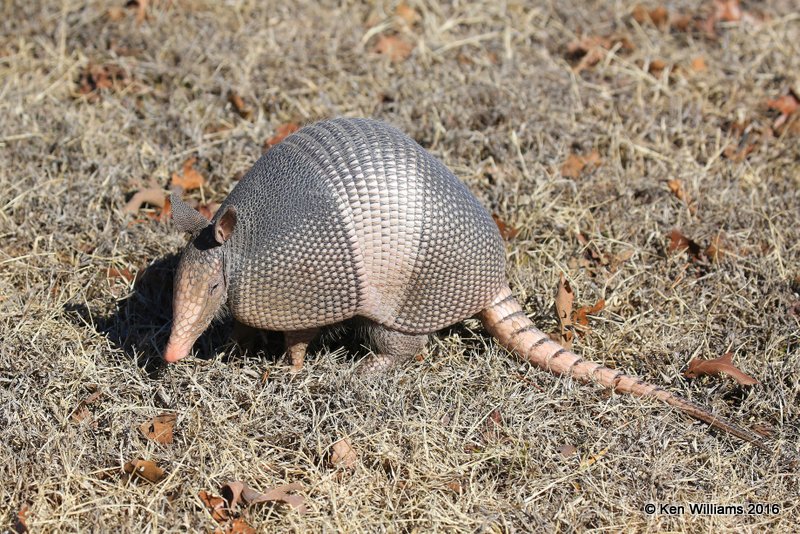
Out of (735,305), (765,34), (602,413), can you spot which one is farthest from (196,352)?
(765,34)

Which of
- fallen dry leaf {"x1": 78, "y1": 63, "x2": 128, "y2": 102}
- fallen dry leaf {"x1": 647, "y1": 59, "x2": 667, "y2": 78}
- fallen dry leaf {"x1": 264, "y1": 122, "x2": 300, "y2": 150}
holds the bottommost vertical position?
fallen dry leaf {"x1": 647, "y1": 59, "x2": 667, "y2": 78}

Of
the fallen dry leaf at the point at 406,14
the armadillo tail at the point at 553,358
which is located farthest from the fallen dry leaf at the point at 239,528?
the fallen dry leaf at the point at 406,14

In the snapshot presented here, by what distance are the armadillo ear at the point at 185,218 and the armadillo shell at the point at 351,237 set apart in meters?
0.18

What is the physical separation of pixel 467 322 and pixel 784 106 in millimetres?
3266

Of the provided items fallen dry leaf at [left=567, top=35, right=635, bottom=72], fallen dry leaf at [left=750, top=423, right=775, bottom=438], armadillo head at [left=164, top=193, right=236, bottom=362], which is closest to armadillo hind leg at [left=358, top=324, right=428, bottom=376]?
armadillo head at [left=164, top=193, right=236, bottom=362]

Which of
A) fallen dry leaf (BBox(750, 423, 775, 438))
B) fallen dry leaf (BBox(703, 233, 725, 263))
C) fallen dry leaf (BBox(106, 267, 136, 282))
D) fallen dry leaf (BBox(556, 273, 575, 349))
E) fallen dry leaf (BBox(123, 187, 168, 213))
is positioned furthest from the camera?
fallen dry leaf (BBox(123, 187, 168, 213))

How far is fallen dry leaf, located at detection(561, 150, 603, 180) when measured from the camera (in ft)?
20.2

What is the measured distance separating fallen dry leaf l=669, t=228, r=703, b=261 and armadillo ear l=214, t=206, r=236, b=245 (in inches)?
112

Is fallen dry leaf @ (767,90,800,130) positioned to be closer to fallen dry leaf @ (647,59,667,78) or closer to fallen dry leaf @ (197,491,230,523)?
fallen dry leaf @ (647,59,667,78)

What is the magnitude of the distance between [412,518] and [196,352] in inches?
65.7

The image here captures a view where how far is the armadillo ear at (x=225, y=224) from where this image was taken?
4191 mm

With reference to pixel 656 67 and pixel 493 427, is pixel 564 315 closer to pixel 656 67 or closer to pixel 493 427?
pixel 493 427

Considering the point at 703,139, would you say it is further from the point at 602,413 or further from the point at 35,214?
the point at 35,214

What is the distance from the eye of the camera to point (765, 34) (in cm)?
748
